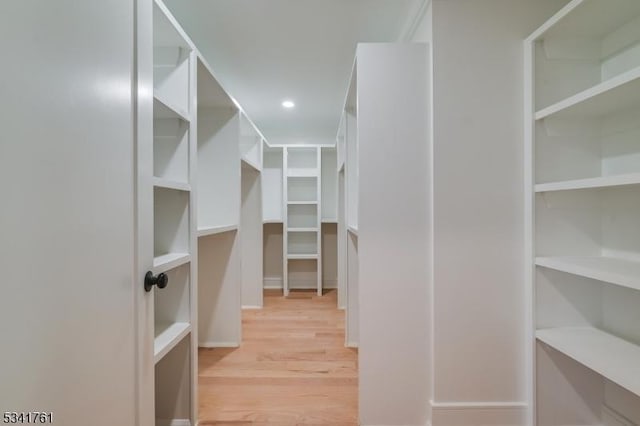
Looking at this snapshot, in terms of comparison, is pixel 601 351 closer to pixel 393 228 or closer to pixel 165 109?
pixel 393 228

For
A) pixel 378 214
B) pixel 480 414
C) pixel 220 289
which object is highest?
pixel 378 214

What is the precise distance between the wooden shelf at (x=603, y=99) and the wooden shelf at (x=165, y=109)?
1.69 m

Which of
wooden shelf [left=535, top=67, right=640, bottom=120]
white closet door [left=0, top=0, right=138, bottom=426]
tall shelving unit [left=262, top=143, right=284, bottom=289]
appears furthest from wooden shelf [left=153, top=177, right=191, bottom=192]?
tall shelving unit [left=262, top=143, right=284, bottom=289]

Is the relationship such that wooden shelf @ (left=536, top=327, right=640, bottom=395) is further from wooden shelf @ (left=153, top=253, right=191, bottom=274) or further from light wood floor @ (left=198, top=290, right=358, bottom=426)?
wooden shelf @ (left=153, top=253, right=191, bottom=274)

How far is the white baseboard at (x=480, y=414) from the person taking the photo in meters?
1.50

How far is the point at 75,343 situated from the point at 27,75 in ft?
2.00

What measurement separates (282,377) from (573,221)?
1.96 metres

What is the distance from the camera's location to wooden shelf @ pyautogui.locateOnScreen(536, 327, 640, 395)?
3.48ft

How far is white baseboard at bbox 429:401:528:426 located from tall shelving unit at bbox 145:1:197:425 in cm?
127

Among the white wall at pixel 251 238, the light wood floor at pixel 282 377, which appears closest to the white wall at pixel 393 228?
the light wood floor at pixel 282 377

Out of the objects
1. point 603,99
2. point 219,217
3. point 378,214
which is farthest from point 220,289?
point 603,99

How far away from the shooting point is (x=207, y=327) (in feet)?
8.43

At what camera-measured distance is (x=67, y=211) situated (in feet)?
2.34

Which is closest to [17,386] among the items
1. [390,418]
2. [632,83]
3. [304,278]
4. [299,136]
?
[390,418]
